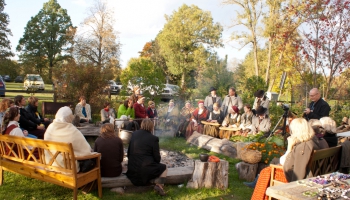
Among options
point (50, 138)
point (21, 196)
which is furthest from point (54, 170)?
point (21, 196)

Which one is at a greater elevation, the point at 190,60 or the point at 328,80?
the point at 190,60

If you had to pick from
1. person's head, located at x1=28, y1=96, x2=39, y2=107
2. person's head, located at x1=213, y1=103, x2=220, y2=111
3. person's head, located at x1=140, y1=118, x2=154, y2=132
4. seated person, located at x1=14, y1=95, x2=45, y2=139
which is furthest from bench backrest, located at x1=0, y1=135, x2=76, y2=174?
person's head, located at x1=213, y1=103, x2=220, y2=111

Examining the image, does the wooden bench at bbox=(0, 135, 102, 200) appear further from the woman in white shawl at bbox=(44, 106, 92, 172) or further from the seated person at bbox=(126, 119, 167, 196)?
the seated person at bbox=(126, 119, 167, 196)

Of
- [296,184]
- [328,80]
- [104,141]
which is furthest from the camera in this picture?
[328,80]

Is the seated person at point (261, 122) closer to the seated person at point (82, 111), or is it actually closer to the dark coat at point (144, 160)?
the dark coat at point (144, 160)

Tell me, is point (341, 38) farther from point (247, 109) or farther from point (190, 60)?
point (190, 60)

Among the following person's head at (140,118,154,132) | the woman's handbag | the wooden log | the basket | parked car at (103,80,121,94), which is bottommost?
the wooden log

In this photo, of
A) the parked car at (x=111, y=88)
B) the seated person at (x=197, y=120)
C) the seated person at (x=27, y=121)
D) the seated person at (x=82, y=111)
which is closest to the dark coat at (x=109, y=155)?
the seated person at (x=27, y=121)

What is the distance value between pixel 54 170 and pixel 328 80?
1022 centimetres

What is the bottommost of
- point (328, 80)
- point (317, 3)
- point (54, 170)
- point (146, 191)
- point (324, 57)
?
point (146, 191)

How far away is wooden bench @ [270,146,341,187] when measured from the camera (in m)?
3.69

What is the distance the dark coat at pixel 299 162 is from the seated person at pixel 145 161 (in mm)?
1846

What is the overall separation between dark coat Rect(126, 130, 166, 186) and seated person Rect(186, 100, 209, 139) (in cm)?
503

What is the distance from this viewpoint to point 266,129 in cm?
801
